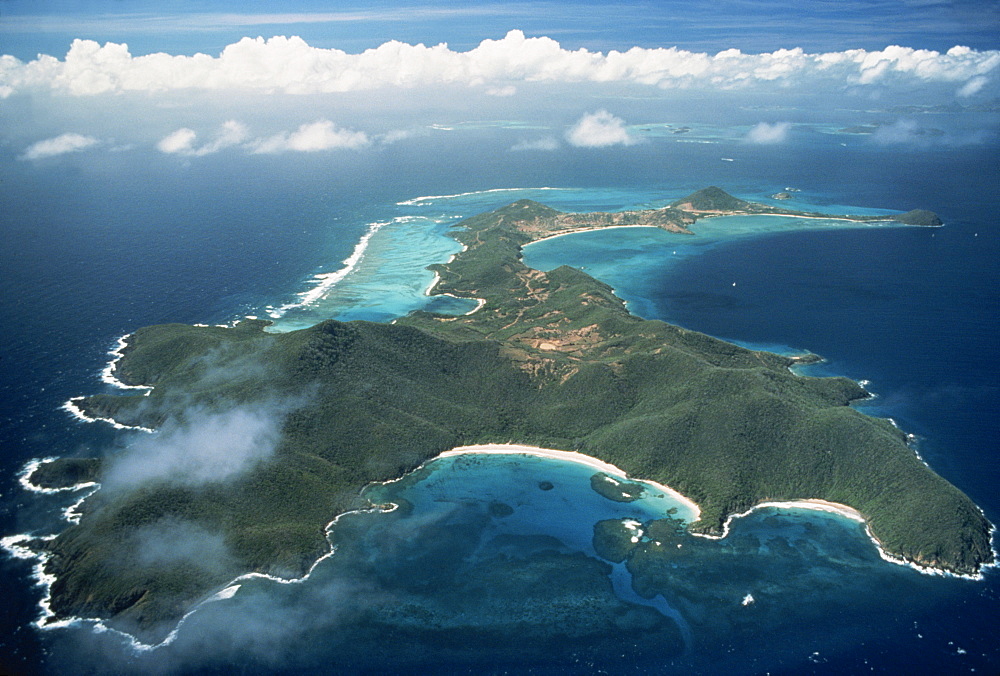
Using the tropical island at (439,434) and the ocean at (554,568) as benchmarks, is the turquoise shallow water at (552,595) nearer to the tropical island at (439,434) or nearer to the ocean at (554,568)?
the ocean at (554,568)

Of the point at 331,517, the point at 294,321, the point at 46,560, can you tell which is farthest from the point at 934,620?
the point at 294,321

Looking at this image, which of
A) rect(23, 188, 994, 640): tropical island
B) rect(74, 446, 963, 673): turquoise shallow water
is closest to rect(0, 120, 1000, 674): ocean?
rect(74, 446, 963, 673): turquoise shallow water

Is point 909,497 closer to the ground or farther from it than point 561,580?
farther from it

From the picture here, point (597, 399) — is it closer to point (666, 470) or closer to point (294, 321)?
point (666, 470)

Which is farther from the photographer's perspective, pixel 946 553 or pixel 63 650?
pixel 946 553

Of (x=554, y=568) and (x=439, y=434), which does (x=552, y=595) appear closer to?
(x=554, y=568)

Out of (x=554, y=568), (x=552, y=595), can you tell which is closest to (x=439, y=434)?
(x=554, y=568)

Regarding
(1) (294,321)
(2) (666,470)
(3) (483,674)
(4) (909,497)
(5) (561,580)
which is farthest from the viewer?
(1) (294,321)

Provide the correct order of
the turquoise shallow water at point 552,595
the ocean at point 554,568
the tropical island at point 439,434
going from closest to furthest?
the ocean at point 554,568
the turquoise shallow water at point 552,595
the tropical island at point 439,434

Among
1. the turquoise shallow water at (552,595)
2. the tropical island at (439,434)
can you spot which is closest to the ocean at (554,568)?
the turquoise shallow water at (552,595)
